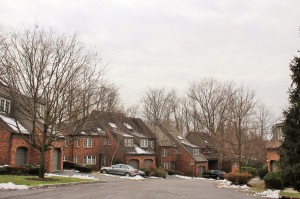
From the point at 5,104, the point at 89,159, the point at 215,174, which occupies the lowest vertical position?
the point at 215,174

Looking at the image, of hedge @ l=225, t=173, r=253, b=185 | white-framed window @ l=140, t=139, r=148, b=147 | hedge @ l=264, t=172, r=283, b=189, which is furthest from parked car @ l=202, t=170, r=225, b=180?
hedge @ l=264, t=172, r=283, b=189

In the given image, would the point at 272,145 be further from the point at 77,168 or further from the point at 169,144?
the point at 169,144

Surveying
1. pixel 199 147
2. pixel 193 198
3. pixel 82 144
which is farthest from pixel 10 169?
pixel 199 147

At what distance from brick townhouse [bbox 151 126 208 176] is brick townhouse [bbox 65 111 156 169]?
391cm

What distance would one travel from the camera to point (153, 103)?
8256cm

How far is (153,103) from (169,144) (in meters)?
21.0

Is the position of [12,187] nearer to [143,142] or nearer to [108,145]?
[108,145]

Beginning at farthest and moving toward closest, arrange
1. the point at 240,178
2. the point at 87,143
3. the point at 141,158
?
the point at 141,158, the point at 87,143, the point at 240,178

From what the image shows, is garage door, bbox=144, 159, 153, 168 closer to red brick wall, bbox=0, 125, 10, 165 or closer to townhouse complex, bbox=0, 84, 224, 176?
townhouse complex, bbox=0, 84, 224, 176

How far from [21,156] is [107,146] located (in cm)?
1968

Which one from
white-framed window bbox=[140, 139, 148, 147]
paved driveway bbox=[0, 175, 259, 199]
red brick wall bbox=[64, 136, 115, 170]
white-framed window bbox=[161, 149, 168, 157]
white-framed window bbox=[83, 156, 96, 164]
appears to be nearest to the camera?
paved driveway bbox=[0, 175, 259, 199]

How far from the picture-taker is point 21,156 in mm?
34844

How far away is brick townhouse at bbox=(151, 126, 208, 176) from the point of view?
201ft

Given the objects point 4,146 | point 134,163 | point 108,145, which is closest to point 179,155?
point 134,163
